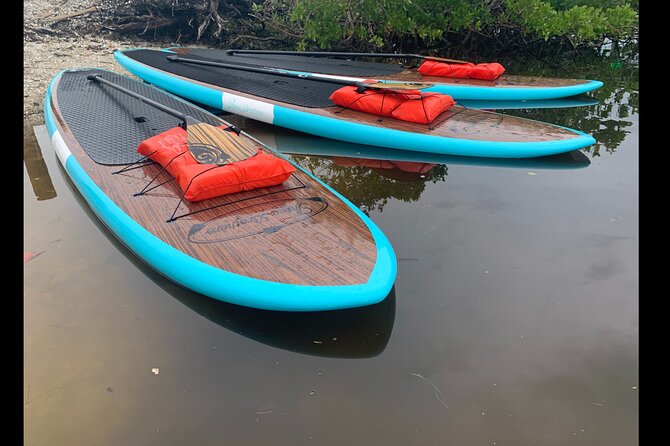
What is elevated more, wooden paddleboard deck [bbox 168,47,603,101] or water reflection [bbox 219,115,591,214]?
wooden paddleboard deck [bbox 168,47,603,101]

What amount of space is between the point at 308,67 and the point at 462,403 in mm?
5425

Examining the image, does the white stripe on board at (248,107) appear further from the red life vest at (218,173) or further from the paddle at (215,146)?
the red life vest at (218,173)

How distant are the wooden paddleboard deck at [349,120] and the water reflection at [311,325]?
219cm

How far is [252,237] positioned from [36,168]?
2568mm

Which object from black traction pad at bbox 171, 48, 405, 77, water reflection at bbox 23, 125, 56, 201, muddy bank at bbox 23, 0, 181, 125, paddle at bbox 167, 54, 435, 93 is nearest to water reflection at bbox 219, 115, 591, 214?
paddle at bbox 167, 54, 435, 93

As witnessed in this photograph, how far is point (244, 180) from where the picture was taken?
3027mm

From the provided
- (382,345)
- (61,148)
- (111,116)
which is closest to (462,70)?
(111,116)

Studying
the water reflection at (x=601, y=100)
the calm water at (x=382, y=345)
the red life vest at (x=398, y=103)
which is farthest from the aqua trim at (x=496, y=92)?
the calm water at (x=382, y=345)

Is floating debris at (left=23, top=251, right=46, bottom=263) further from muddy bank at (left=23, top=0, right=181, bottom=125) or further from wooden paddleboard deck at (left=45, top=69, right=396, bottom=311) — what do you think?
muddy bank at (left=23, top=0, right=181, bottom=125)

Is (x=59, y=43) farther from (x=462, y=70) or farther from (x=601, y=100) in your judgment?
(x=601, y=100)

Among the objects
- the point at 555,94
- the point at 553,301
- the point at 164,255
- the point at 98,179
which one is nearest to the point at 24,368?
the point at 164,255

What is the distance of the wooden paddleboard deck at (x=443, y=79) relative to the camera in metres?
5.76

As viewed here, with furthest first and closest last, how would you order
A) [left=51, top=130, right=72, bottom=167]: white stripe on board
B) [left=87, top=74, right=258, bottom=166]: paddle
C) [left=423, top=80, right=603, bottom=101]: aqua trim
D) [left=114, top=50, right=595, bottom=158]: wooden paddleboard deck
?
[left=423, top=80, right=603, bottom=101]: aqua trim < [left=114, top=50, right=595, bottom=158]: wooden paddleboard deck < [left=51, top=130, right=72, bottom=167]: white stripe on board < [left=87, top=74, right=258, bottom=166]: paddle

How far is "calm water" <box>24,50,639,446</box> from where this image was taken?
76.7 inches
